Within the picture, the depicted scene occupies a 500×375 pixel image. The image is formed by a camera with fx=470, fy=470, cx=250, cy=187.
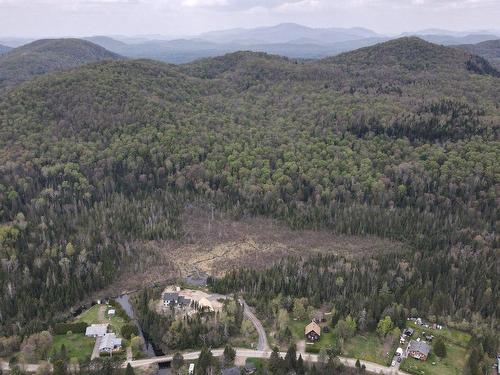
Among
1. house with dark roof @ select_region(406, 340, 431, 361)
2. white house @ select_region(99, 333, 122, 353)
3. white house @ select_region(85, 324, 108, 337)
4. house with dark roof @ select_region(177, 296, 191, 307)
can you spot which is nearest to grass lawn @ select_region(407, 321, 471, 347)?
house with dark roof @ select_region(406, 340, 431, 361)

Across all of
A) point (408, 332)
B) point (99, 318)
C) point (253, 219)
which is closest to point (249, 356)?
point (408, 332)

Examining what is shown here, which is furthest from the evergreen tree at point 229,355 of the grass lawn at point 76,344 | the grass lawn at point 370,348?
the grass lawn at point 76,344

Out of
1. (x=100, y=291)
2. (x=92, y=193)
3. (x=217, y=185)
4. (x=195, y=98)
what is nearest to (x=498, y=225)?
(x=217, y=185)

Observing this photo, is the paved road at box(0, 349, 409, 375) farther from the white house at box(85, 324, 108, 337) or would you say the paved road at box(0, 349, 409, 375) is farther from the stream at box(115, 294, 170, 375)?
the white house at box(85, 324, 108, 337)

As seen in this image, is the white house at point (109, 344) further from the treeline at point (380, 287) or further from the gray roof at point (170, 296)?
the treeline at point (380, 287)

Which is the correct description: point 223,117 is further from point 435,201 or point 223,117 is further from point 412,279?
point 412,279
